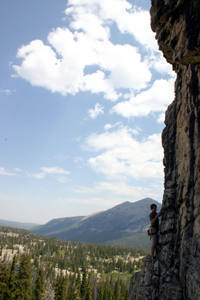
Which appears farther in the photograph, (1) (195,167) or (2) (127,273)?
(2) (127,273)

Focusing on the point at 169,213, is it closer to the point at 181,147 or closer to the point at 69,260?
the point at 181,147

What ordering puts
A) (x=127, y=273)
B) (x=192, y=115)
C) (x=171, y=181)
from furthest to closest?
1. (x=127, y=273)
2. (x=171, y=181)
3. (x=192, y=115)

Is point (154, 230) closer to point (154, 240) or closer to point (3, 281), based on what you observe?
point (154, 240)

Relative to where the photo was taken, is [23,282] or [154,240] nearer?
[154,240]

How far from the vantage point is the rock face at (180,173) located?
13781 mm

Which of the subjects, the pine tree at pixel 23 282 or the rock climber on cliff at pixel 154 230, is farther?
the pine tree at pixel 23 282

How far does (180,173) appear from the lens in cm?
1634

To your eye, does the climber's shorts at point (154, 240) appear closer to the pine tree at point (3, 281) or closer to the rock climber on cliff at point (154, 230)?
the rock climber on cliff at point (154, 230)

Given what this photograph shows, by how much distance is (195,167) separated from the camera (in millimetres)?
14188

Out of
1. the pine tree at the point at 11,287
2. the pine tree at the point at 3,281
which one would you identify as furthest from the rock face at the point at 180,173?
the pine tree at the point at 11,287

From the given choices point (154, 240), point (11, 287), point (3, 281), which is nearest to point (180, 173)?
point (154, 240)

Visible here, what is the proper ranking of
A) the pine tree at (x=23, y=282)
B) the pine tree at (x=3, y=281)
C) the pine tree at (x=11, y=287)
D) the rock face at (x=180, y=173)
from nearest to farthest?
the rock face at (x=180, y=173)
the pine tree at (x=3, y=281)
the pine tree at (x=11, y=287)
the pine tree at (x=23, y=282)

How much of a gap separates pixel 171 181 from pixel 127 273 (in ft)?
585

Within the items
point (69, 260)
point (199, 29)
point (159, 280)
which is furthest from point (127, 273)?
point (199, 29)
